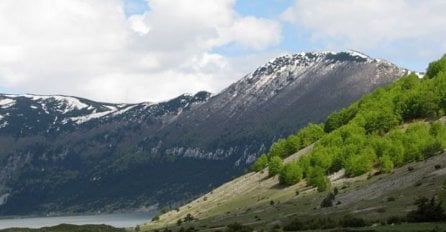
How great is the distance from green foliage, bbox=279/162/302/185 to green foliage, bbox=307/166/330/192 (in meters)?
4.72

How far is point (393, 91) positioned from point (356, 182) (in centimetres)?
7329

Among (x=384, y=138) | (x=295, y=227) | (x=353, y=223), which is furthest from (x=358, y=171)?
(x=353, y=223)

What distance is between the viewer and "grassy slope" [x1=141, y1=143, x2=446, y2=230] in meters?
79.1

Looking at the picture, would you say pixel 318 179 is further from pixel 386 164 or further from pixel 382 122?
pixel 382 122

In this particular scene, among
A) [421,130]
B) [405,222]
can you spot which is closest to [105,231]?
[405,222]

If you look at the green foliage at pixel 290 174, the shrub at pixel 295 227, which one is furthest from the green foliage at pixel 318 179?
the shrub at pixel 295 227

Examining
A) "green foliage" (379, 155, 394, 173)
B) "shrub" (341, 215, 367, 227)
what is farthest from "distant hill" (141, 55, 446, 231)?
"shrub" (341, 215, 367, 227)

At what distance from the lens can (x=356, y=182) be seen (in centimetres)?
12781

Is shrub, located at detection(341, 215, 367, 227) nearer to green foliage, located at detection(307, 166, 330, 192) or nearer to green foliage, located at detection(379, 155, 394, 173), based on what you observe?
Answer: green foliage, located at detection(307, 166, 330, 192)

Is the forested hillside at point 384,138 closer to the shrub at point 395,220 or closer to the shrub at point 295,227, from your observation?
the shrub at point 295,227

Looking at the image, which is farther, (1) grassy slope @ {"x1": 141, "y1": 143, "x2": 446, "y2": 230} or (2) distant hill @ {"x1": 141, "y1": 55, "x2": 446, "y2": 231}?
(2) distant hill @ {"x1": 141, "y1": 55, "x2": 446, "y2": 231}

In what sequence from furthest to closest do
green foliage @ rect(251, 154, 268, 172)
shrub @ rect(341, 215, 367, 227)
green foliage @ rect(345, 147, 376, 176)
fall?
1. green foliage @ rect(251, 154, 268, 172)
2. green foliage @ rect(345, 147, 376, 176)
3. shrub @ rect(341, 215, 367, 227)

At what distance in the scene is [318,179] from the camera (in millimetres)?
134500

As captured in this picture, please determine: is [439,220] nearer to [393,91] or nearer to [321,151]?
[321,151]
